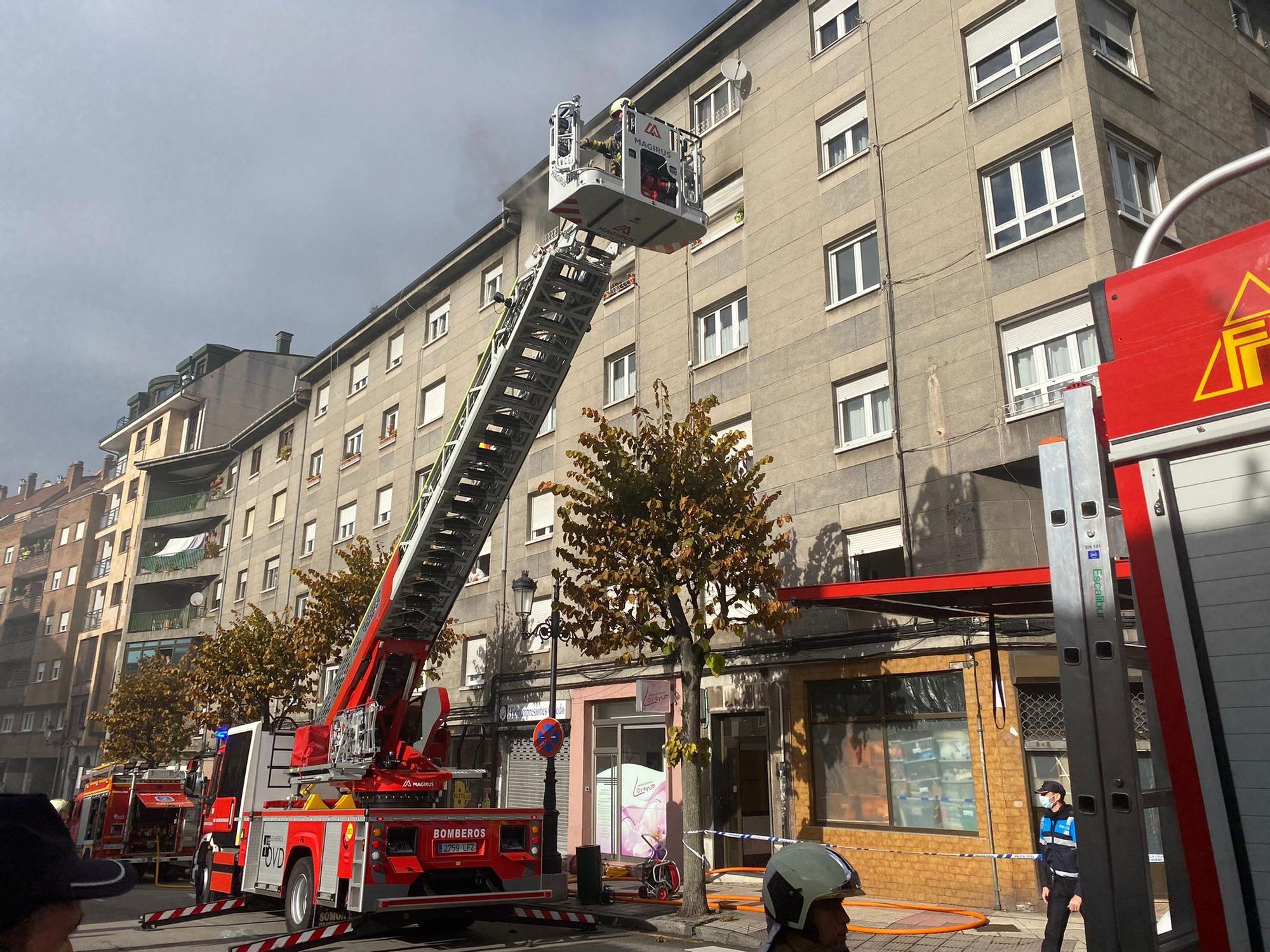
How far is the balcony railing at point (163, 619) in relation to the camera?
40.7 m

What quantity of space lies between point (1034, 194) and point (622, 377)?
9572 millimetres

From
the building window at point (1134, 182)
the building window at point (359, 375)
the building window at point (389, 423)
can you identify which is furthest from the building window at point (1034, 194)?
the building window at point (359, 375)

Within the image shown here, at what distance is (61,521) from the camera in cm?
5628

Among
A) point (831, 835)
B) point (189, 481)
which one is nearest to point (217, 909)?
point (831, 835)

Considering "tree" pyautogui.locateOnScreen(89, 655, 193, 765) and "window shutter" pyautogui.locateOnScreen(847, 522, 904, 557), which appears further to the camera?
"tree" pyautogui.locateOnScreen(89, 655, 193, 765)

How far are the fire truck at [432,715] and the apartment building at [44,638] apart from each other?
38.5 meters

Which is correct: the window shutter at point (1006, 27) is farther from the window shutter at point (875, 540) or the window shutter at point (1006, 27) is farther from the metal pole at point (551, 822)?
the metal pole at point (551, 822)

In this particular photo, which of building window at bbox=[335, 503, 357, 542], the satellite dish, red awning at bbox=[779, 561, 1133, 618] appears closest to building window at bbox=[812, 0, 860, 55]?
the satellite dish

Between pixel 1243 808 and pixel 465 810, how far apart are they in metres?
8.71

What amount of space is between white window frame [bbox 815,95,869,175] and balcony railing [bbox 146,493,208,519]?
33374 mm

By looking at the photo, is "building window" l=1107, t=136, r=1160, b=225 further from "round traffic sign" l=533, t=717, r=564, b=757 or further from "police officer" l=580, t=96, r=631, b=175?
"round traffic sign" l=533, t=717, r=564, b=757

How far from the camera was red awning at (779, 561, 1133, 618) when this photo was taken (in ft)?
31.9

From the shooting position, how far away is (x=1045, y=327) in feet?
44.2

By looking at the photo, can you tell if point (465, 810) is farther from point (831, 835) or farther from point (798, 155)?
point (798, 155)
